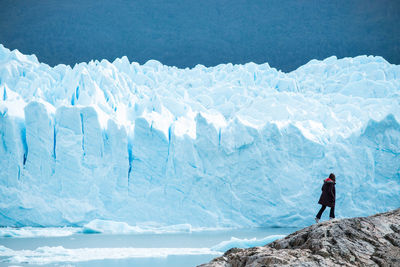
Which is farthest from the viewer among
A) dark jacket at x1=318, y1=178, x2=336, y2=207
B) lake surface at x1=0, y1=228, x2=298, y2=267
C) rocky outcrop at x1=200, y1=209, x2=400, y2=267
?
lake surface at x1=0, y1=228, x2=298, y2=267

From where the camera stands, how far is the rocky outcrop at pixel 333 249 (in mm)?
1793

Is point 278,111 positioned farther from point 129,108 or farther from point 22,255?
point 22,255

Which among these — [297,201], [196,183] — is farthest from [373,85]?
[196,183]

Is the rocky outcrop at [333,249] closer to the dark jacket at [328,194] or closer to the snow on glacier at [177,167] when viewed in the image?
the dark jacket at [328,194]

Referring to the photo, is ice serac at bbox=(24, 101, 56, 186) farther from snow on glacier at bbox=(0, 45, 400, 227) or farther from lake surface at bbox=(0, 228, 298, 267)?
lake surface at bbox=(0, 228, 298, 267)

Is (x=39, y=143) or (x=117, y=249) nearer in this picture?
(x=117, y=249)

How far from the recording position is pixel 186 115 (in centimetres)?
1280

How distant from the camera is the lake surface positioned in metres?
6.10

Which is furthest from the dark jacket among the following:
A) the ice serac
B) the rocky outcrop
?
the ice serac

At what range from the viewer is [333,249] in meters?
1.87

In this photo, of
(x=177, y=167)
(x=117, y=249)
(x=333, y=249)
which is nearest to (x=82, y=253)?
(x=117, y=249)

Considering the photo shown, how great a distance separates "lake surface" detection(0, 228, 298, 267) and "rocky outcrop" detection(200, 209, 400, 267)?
4.01m

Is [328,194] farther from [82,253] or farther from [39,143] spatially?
[39,143]

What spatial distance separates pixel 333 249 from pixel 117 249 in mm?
5791
